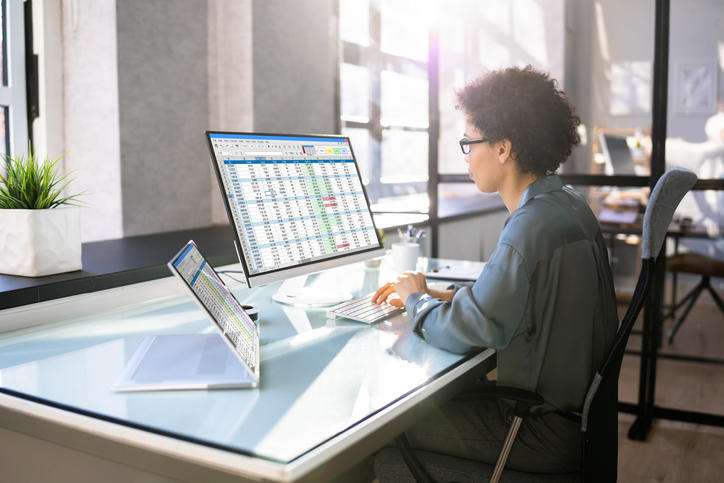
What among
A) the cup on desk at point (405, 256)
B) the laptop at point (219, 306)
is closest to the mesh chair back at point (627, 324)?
the laptop at point (219, 306)

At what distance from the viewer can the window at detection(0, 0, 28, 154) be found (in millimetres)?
2297

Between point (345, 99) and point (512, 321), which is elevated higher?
point (345, 99)

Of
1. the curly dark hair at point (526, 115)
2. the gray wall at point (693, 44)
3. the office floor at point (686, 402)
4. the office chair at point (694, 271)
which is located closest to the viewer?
the curly dark hair at point (526, 115)

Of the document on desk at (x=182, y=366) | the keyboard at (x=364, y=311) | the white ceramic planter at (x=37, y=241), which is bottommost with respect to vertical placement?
the document on desk at (x=182, y=366)

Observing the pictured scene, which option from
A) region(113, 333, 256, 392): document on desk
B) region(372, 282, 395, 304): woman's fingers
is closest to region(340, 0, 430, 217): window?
region(372, 282, 395, 304): woman's fingers

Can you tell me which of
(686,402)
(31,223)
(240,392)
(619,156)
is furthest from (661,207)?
(686,402)

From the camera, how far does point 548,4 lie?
309 centimetres

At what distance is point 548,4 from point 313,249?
80.5 inches

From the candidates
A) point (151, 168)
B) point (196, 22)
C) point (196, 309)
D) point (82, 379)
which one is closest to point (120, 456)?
point (82, 379)

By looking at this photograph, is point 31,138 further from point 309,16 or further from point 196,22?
point 309,16

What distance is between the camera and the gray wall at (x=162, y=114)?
7.82 feet

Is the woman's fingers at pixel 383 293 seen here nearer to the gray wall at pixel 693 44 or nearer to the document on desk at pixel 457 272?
the document on desk at pixel 457 272

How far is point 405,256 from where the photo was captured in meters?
2.20

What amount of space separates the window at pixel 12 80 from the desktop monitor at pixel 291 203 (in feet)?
Answer: 3.86
